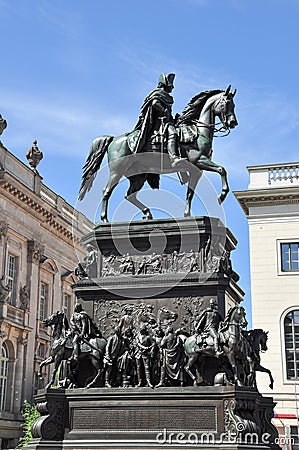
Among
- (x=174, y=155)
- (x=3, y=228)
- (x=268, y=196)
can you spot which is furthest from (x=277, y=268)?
(x=174, y=155)

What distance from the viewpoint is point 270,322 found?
3838 centimetres

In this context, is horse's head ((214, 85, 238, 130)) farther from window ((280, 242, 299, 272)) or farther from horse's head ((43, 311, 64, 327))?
window ((280, 242, 299, 272))

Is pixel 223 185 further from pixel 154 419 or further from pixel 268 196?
pixel 268 196

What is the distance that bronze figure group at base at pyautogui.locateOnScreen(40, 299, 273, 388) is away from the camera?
13.1 metres

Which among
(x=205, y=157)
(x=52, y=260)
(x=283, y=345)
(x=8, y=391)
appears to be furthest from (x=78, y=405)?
(x=52, y=260)

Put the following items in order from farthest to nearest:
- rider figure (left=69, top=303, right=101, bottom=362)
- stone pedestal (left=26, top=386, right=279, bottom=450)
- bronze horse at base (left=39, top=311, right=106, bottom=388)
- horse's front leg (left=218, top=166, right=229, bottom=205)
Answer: horse's front leg (left=218, top=166, right=229, bottom=205) < rider figure (left=69, top=303, right=101, bottom=362) < bronze horse at base (left=39, top=311, right=106, bottom=388) < stone pedestal (left=26, top=386, right=279, bottom=450)

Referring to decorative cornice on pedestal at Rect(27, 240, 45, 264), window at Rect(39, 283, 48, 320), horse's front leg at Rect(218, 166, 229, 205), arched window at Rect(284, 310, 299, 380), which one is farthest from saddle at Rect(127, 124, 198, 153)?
window at Rect(39, 283, 48, 320)

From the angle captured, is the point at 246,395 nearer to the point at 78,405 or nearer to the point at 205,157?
the point at 78,405

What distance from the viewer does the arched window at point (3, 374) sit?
4466 cm

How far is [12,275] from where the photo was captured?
47500mm

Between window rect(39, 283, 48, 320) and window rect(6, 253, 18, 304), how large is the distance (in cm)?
465

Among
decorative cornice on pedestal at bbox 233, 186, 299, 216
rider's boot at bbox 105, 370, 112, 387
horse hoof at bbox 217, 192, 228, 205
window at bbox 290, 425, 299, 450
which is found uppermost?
decorative cornice on pedestal at bbox 233, 186, 299, 216

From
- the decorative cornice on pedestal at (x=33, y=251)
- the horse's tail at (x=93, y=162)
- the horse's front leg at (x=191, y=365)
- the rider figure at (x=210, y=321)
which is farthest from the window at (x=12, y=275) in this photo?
the horse's front leg at (x=191, y=365)

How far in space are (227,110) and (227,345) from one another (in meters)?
5.83
